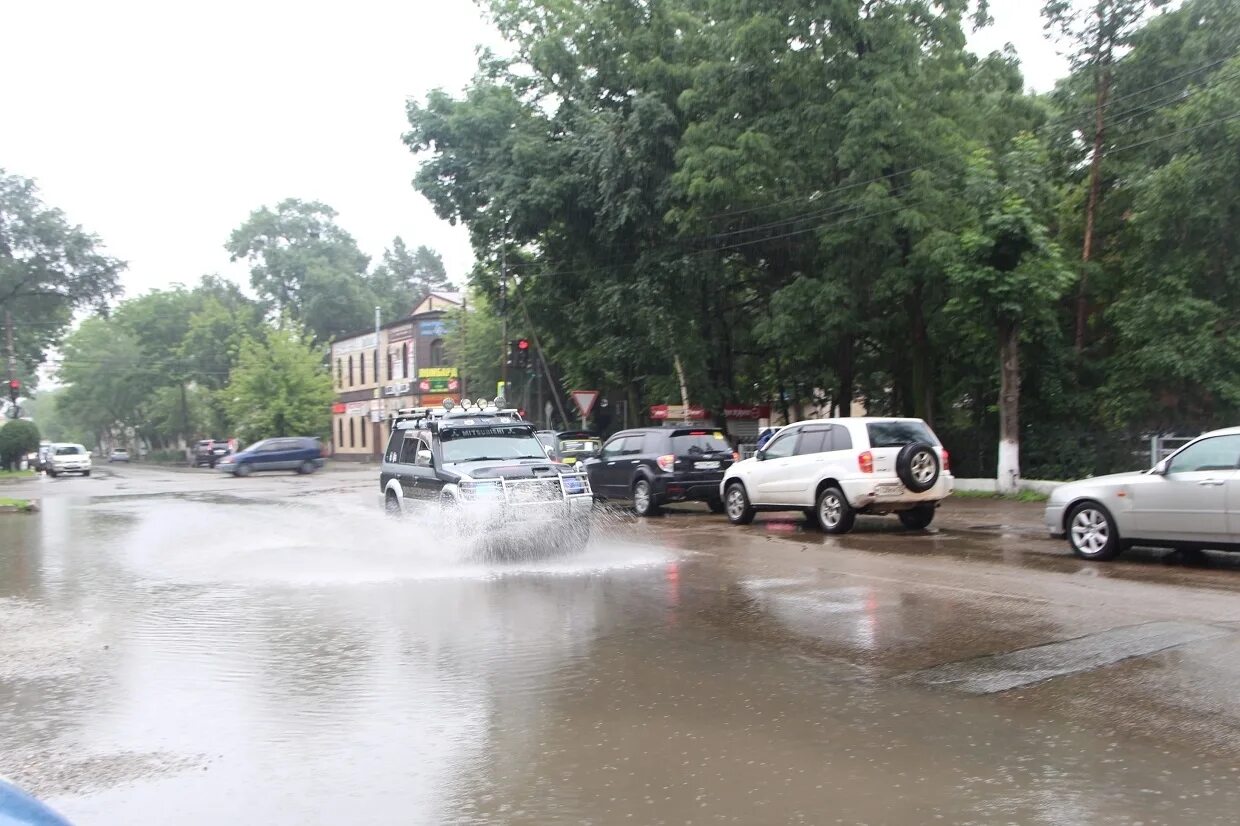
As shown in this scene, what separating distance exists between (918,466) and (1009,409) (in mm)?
7899

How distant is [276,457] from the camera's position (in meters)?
48.7

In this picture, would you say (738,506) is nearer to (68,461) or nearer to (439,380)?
(439,380)

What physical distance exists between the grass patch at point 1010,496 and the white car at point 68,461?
155 ft

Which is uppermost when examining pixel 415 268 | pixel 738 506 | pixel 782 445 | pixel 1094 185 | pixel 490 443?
pixel 415 268

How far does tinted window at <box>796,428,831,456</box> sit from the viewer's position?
16438mm

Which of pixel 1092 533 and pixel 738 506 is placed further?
pixel 738 506

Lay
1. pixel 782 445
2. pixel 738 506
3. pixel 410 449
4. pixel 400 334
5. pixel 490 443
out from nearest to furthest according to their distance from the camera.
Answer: pixel 490 443 → pixel 410 449 → pixel 782 445 → pixel 738 506 → pixel 400 334

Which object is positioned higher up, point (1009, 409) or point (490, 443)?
point (1009, 409)

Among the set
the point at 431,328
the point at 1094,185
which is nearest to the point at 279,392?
the point at 431,328

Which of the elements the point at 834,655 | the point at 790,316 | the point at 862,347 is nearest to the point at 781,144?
the point at 790,316

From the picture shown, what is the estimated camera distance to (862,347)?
2998cm

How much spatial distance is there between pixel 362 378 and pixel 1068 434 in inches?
2437

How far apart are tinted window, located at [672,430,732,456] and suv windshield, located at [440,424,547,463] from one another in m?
5.75

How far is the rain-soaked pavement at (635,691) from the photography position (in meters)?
4.95
